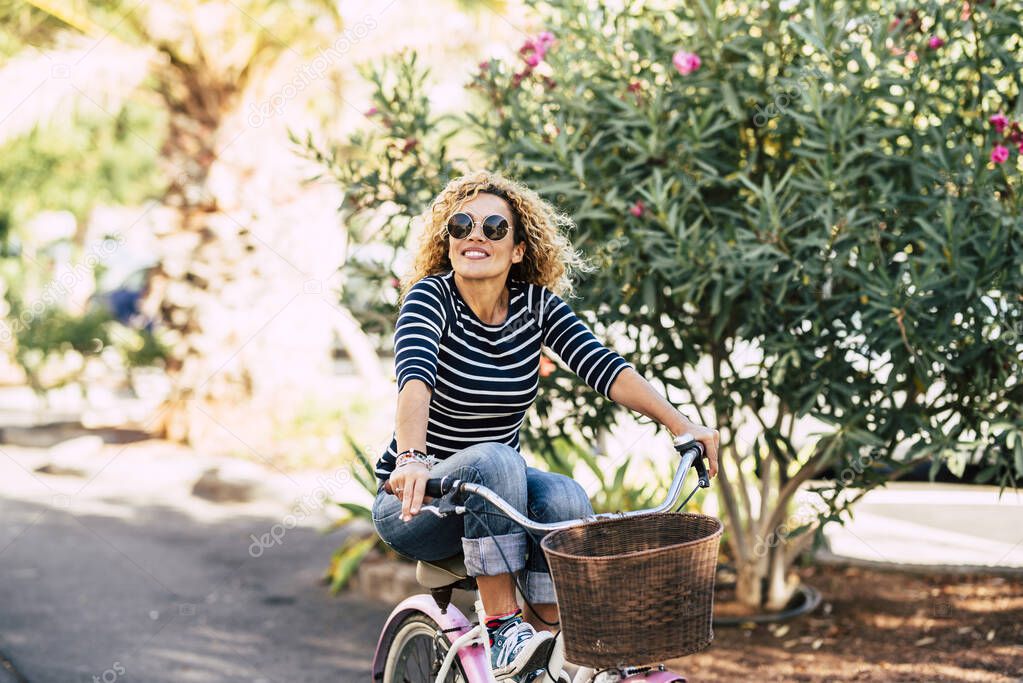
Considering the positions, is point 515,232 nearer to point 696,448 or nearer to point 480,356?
point 480,356

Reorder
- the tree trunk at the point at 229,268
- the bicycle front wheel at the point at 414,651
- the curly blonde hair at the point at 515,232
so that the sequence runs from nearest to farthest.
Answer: the curly blonde hair at the point at 515,232 < the bicycle front wheel at the point at 414,651 < the tree trunk at the point at 229,268

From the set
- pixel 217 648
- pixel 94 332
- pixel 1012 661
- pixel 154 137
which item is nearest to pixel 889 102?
pixel 1012 661

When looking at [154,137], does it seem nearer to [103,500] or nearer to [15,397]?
[15,397]

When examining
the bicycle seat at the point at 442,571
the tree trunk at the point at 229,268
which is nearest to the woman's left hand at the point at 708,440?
the bicycle seat at the point at 442,571

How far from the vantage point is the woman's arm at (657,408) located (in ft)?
9.37

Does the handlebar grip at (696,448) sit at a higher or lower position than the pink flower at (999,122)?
lower

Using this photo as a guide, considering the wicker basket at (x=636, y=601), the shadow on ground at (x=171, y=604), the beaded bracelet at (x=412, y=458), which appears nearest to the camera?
the wicker basket at (x=636, y=601)

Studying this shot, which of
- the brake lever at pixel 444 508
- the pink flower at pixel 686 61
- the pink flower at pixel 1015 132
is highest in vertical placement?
the pink flower at pixel 686 61

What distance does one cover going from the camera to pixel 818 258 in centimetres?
430

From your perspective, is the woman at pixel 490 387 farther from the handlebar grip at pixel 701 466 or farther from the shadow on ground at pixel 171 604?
the shadow on ground at pixel 171 604

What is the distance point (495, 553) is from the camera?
2.75m

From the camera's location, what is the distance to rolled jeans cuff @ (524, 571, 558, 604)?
288 centimetres

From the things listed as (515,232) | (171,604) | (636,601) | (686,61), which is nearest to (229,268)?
(171,604)

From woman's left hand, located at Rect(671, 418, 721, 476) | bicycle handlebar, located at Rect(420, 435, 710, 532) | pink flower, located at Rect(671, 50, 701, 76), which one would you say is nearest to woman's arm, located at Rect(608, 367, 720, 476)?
woman's left hand, located at Rect(671, 418, 721, 476)
